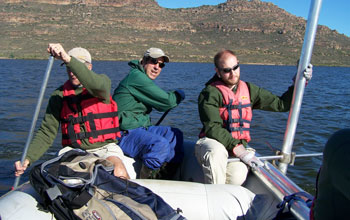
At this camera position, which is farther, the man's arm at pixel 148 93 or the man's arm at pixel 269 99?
the man's arm at pixel 269 99

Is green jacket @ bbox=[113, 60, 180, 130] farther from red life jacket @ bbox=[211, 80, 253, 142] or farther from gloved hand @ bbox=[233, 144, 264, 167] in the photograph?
gloved hand @ bbox=[233, 144, 264, 167]

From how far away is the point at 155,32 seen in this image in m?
92.8

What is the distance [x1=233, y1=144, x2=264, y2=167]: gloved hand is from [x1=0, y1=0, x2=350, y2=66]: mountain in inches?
2390

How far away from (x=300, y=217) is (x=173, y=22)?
346 ft

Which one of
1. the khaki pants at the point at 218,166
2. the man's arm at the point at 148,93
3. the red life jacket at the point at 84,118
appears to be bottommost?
the khaki pants at the point at 218,166

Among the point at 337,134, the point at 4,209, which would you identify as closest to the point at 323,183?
the point at 337,134

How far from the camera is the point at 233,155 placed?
109 inches

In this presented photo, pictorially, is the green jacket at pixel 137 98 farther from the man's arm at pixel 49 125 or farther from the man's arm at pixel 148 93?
the man's arm at pixel 49 125

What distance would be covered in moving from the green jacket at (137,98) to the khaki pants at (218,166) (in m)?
0.58

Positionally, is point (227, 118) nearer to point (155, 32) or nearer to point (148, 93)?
point (148, 93)

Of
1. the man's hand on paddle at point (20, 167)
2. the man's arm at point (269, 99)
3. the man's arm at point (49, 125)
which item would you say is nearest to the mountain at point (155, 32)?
the man's arm at point (269, 99)

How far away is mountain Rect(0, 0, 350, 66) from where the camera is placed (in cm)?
7012

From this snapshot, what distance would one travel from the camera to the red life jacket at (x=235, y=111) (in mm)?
2830

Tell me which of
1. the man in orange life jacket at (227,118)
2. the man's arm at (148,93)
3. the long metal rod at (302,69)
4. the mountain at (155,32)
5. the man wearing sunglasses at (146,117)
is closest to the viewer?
the long metal rod at (302,69)
